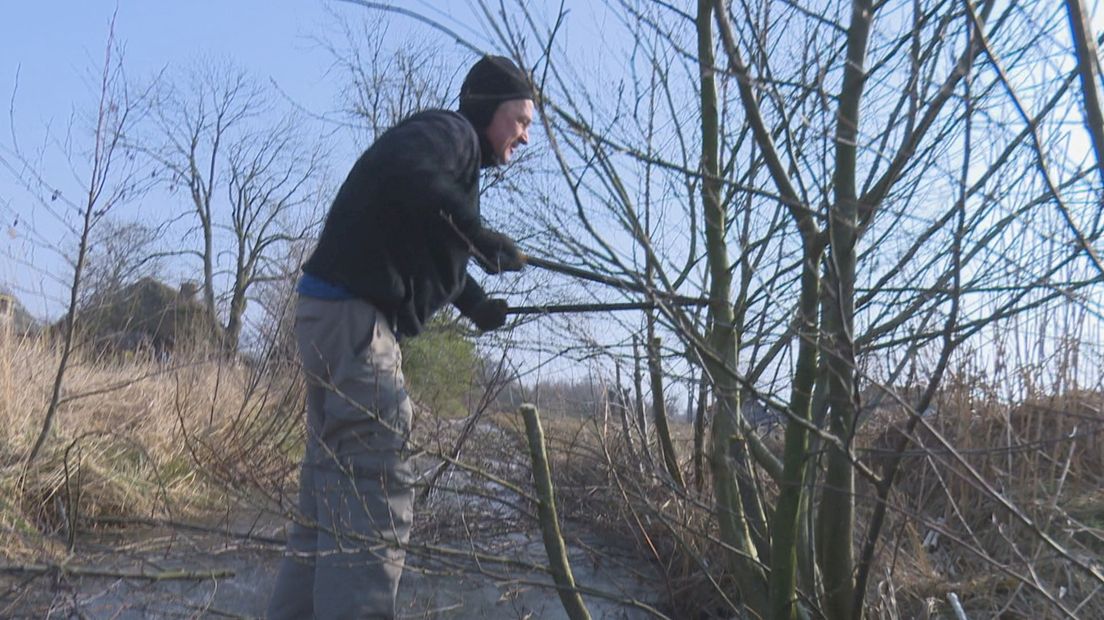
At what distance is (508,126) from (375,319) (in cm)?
70

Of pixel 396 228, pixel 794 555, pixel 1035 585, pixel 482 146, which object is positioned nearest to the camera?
pixel 1035 585

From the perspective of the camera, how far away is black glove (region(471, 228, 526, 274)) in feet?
10.3

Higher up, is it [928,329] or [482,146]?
[482,146]

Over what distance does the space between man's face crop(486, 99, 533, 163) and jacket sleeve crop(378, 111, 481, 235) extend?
0.19 metres

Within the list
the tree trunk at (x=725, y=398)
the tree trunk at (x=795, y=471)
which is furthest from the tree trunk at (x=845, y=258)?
the tree trunk at (x=725, y=398)

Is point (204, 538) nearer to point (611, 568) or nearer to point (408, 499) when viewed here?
point (611, 568)

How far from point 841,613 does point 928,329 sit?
701 mm

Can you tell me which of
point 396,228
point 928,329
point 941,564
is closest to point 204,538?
point 396,228

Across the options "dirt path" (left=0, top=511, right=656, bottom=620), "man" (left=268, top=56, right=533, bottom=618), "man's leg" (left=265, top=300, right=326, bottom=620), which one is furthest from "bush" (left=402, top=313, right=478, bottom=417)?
"man" (left=268, top=56, right=533, bottom=618)

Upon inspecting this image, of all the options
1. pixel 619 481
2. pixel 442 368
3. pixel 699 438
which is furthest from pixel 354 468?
pixel 442 368

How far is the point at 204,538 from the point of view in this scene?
4.89m

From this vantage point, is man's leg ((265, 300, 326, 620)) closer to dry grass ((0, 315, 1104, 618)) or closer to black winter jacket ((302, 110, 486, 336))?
dry grass ((0, 315, 1104, 618))

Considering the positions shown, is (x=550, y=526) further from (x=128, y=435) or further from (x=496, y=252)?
(x=128, y=435)

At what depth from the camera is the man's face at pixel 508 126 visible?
3377 millimetres
